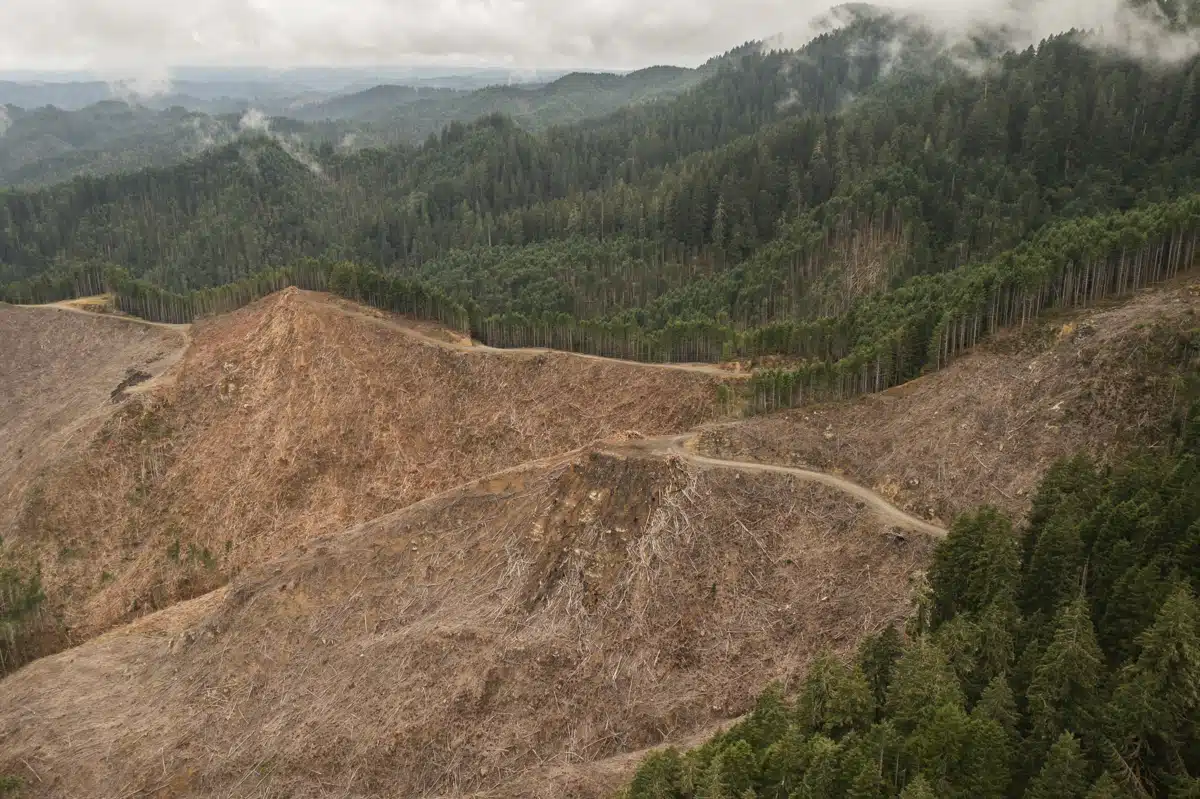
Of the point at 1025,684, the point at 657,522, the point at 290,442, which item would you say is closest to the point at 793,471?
the point at 657,522

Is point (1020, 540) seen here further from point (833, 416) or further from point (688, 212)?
point (688, 212)

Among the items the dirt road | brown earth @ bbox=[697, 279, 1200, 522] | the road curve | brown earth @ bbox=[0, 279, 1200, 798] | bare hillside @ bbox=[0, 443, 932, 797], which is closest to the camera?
bare hillside @ bbox=[0, 443, 932, 797]

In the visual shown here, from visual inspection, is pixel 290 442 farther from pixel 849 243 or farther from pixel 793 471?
pixel 849 243

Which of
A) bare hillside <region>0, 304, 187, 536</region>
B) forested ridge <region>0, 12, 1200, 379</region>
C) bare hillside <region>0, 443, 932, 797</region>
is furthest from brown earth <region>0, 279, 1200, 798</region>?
bare hillside <region>0, 304, 187, 536</region>

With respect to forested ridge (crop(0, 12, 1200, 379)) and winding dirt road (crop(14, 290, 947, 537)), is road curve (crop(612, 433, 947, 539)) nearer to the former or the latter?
winding dirt road (crop(14, 290, 947, 537))

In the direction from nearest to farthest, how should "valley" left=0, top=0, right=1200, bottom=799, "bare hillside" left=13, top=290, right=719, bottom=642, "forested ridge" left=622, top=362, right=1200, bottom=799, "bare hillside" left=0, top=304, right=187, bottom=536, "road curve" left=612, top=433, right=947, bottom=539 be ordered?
1. "forested ridge" left=622, top=362, right=1200, bottom=799
2. "valley" left=0, top=0, right=1200, bottom=799
3. "road curve" left=612, top=433, right=947, bottom=539
4. "bare hillside" left=13, top=290, right=719, bottom=642
5. "bare hillside" left=0, top=304, right=187, bottom=536

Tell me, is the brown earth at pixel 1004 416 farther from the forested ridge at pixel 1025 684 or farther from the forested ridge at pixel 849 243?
the forested ridge at pixel 1025 684
